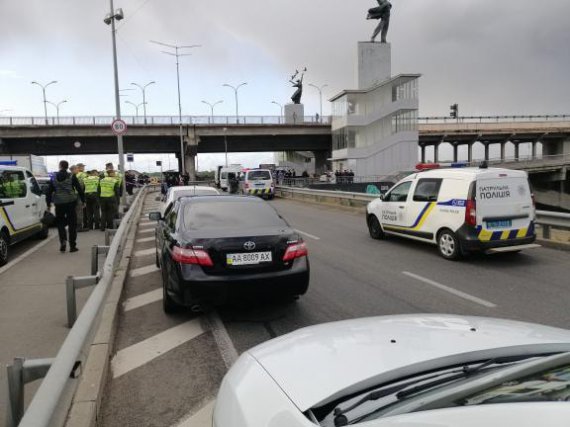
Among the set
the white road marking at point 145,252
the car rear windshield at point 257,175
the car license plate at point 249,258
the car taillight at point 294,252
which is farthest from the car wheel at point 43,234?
the car rear windshield at point 257,175

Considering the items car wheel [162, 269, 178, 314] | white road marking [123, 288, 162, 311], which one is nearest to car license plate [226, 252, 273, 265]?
car wheel [162, 269, 178, 314]

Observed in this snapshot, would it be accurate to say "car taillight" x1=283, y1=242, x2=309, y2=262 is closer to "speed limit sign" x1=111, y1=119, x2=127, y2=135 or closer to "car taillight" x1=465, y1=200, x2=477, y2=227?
"car taillight" x1=465, y1=200, x2=477, y2=227

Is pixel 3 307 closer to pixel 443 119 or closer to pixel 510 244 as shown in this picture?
pixel 510 244

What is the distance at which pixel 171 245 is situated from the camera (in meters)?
5.89

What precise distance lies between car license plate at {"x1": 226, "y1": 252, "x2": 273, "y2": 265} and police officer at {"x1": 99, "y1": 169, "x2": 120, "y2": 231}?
32.0 feet

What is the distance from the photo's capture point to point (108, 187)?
14203 millimetres

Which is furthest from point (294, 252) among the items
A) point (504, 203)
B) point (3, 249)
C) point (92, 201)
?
point (92, 201)

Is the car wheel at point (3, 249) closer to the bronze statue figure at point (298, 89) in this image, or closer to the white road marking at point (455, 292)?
the white road marking at point (455, 292)

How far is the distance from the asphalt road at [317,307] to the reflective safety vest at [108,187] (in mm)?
3967

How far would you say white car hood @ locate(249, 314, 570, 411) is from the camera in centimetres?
203

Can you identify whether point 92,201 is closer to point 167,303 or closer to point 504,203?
point 167,303

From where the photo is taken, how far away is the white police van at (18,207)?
33.0 feet

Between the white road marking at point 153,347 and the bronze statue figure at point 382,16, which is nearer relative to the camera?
the white road marking at point 153,347

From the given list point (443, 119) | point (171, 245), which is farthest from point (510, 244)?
point (443, 119)
